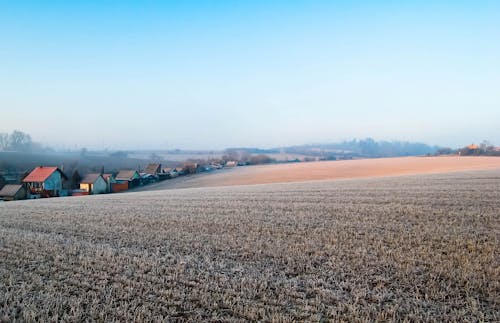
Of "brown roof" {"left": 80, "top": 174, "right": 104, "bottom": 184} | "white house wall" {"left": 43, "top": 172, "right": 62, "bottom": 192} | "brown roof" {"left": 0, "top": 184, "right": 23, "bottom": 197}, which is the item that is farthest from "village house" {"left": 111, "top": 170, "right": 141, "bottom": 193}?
"brown roof" {"left": 0, "top": 184, "right": 23, "bottom": 197}

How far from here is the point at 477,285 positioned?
630cm

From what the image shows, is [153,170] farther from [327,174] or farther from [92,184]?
[327,174]

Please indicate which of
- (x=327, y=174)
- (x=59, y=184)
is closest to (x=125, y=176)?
(x=59, y=184)

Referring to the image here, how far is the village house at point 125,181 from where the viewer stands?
5391cm

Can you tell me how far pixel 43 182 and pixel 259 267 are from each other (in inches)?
1801

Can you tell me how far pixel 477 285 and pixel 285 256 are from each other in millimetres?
4238

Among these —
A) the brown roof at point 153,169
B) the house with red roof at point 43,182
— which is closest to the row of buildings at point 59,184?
the house with red roof at point 43,182

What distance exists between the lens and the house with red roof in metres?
43.1

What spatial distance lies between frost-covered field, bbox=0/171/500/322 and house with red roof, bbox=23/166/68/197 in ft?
116

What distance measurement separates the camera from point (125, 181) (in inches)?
2212

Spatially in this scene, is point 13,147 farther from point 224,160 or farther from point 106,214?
point 106,214

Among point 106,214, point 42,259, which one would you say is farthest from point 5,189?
point 42,259

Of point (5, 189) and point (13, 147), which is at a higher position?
point (13, 147)

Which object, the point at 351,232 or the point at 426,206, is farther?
the point at 426,206
